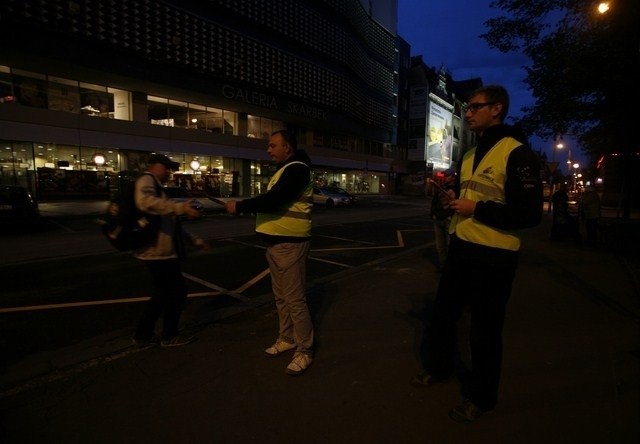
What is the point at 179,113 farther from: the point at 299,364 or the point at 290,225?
the point at 299,364

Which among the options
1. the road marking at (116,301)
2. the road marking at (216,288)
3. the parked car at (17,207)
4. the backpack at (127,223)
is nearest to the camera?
the backpack at (127,223)

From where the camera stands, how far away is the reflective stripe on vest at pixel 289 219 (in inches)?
Answer: 125

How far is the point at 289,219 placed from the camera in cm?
317

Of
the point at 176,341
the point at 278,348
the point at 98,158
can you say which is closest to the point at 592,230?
the point at 278,348

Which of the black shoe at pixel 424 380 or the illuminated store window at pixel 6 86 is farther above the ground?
the illuminated store window at pixel 6 86

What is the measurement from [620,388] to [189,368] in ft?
11.0

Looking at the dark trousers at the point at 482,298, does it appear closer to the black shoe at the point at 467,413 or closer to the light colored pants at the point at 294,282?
the black shoe at the point at 467,413

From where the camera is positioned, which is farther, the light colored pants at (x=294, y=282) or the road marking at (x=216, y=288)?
the road marking at (x=216, y=288)

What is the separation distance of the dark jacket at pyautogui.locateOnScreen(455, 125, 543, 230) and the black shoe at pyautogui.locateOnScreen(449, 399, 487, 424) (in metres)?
1.20

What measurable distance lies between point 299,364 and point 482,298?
5.10 feet

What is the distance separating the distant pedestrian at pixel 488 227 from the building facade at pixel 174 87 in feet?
75.5

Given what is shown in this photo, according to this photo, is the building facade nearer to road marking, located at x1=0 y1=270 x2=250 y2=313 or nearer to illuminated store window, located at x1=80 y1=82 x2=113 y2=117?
illuminated store window, located at x1=80 y1=82 x2=113 y2=117

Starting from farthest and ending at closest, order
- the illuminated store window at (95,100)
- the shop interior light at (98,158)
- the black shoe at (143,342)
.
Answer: the illuminated store window at (95,100) < the shop interior light at (98,158) < the black shoe at (143,342)

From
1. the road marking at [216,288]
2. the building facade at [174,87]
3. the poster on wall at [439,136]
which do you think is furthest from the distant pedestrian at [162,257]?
the poster on wall at [439,136]
